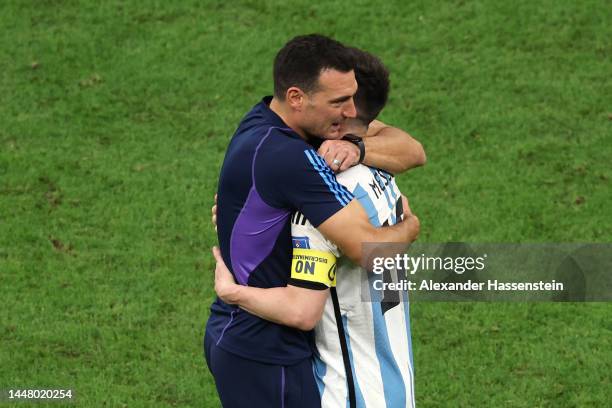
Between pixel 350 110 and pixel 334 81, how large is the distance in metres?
0.17

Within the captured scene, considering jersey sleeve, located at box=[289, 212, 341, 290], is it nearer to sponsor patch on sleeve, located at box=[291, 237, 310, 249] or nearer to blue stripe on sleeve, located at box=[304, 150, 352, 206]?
sponsor patch on sleeve, located at box=[291, 237, 310, 249]

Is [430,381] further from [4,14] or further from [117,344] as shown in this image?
[4,14]

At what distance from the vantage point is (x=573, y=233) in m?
9.45

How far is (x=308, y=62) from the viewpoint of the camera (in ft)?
15.5

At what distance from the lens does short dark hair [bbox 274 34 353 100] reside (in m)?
4.72

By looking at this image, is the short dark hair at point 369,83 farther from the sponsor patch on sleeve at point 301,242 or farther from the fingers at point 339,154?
the sponsor patch on sleeve at point 301,242

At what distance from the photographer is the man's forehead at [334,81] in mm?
Result: 4695

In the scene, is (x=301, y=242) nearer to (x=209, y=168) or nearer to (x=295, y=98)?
(x=295, y=98)

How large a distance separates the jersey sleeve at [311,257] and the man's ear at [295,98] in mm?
468

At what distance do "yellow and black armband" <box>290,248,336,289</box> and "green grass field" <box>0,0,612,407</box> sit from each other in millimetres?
3045

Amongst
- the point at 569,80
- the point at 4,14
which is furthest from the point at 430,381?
the point at 4,14

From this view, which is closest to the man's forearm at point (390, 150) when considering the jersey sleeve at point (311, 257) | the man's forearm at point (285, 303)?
the jersey sleeve at point (311, 257)
